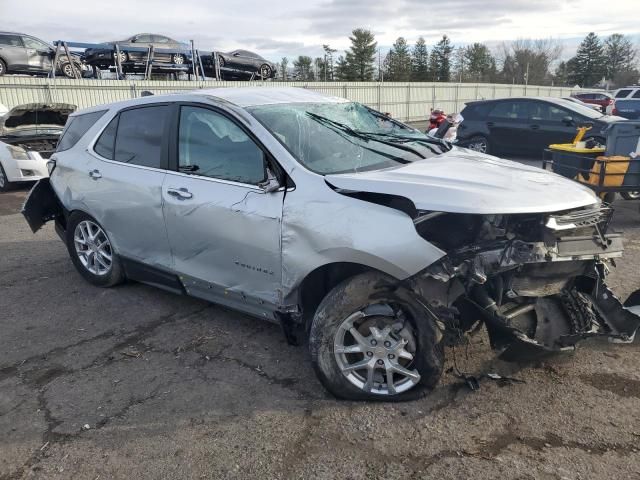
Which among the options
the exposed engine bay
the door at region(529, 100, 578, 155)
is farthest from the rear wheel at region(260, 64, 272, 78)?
the exposed engine bay

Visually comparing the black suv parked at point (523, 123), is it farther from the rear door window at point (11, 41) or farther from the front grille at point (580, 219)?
the rear door window at point (11, 41)

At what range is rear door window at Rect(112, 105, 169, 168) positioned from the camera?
4.13 metres

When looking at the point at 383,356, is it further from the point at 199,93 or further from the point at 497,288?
the point at 199,93

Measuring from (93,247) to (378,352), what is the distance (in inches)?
126

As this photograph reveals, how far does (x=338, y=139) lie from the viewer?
3660 millimetres

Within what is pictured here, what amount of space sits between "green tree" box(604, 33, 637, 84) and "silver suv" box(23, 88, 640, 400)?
285 feet

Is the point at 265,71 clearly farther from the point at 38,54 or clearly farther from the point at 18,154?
the point at 18,154

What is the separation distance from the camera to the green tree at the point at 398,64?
61.8 m

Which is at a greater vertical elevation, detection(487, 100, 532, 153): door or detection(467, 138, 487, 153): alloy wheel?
detection(487, 100, 532, 153): door

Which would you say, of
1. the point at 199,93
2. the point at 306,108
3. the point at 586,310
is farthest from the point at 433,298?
the point at 199,93

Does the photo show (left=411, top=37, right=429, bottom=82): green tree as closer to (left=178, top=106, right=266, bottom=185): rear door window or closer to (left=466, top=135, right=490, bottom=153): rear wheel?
(left=466, top=135, right=490, bottom=153): rear wheel

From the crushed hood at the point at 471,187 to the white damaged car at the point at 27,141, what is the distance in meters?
8.88

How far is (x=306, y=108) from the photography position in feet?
13.0

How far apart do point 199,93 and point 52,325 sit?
2288 millimetres
